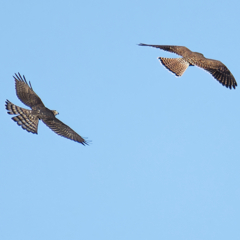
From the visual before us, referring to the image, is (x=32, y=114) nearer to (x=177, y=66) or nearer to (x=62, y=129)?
(x=62, y=129)

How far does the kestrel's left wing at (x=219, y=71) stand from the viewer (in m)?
17.9

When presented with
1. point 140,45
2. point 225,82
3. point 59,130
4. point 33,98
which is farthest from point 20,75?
point 225,82

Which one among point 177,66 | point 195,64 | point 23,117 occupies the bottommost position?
point 23,117

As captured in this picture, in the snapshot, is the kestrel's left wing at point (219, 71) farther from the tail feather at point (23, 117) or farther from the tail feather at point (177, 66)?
the tail feather at point (23, 117)

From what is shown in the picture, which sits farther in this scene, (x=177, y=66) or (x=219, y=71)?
(x=177, y=66)

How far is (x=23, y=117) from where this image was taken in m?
17.3

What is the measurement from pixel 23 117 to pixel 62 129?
1175mm

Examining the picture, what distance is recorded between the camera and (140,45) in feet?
Result: 54.6

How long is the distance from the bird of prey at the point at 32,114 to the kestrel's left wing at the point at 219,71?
430 cm

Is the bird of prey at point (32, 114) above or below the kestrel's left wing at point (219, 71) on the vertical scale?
below

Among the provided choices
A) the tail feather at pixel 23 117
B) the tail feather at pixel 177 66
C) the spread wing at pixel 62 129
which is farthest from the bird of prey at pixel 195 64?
the tail feather at pixel 23 117

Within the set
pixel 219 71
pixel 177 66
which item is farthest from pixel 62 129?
pixel 219 71

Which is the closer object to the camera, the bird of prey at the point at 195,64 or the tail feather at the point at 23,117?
the tail feather at the point at 23,117

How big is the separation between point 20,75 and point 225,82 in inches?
239
